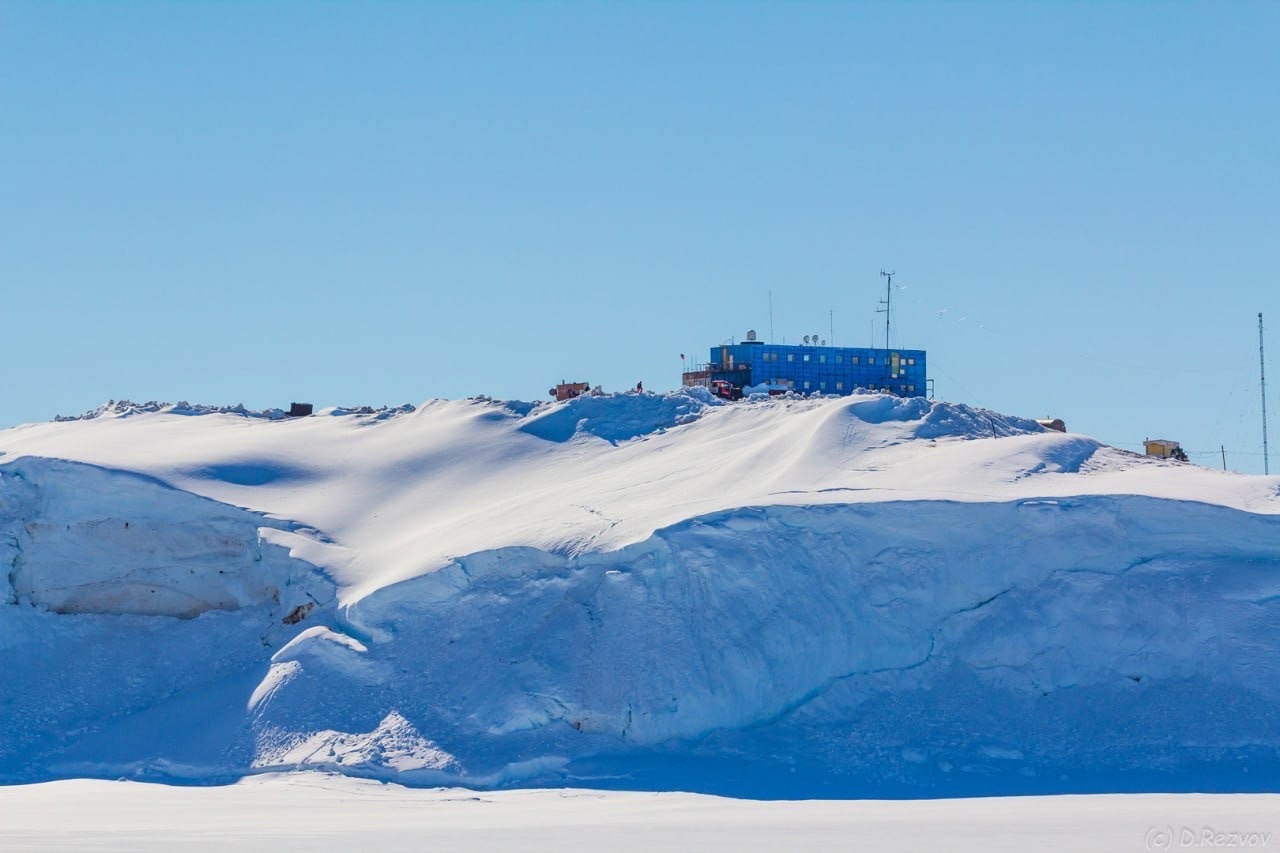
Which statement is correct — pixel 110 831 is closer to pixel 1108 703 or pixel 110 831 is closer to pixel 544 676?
pixel 544 676

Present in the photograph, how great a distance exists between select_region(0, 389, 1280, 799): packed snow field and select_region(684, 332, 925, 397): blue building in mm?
12715

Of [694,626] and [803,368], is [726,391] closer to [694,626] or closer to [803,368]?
[803,368]

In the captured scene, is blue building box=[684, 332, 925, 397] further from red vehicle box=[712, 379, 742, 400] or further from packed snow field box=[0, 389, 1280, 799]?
packed snow field box=[0, 389, 1280, 799]

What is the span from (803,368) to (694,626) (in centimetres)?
1727

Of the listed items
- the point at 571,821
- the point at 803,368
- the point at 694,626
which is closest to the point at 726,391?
the point at 803,368

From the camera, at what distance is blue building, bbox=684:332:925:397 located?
136ft

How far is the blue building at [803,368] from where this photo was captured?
41375mm

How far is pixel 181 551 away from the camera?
1109 inches

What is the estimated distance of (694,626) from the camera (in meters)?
24.9

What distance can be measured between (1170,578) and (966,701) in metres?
3.30

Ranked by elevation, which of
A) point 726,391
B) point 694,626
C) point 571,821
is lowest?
point 571,821

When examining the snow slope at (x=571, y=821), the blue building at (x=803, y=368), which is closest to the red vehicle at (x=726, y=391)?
the blue building at (x=803, y=368)

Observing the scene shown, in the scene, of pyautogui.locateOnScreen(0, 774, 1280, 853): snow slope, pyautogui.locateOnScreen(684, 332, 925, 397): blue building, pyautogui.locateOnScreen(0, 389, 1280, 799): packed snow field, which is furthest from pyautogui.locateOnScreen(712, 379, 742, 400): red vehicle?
pyautogui.locateOnScreen(0, 774, 1280, 853): snow slope

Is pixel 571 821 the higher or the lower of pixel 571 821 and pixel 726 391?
the lower
